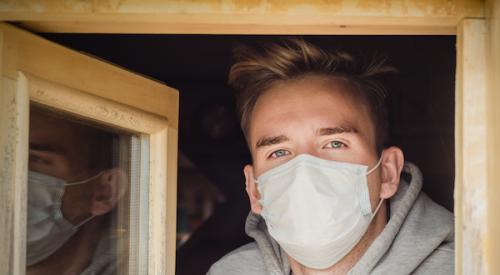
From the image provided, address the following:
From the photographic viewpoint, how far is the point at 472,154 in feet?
7.48

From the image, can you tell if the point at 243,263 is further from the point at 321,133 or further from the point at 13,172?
the point at 13,172

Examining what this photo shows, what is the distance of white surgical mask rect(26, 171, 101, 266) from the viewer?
259 cm

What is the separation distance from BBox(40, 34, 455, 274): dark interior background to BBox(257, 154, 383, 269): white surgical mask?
31.3 inches

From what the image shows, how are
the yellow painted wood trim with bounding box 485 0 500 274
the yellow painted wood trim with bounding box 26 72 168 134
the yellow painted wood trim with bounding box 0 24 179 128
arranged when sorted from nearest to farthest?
the yellow painted wood trim with bounding box 485 0 500 274, the yellow painted wood trim with bounding box 0 24 179 128, the yellow painted wood trim with bounding box 26 72 168 134

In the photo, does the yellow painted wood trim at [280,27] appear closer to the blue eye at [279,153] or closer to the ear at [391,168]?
the blue eye at [279,153]

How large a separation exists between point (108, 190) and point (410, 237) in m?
1.20

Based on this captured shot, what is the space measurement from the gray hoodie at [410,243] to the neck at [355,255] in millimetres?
57

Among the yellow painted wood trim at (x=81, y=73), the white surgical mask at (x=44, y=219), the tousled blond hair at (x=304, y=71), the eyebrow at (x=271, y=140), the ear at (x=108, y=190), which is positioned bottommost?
the white surgical mask at (x=44, y=219)

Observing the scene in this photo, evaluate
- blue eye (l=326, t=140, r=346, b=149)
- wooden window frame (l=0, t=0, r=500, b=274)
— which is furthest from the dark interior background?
wooden window frame (l=0, t=0, r=500, b=274)

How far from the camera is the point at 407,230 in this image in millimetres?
3230

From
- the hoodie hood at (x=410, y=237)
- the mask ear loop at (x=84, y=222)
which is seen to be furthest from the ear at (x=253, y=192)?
the mask ear loop at (x=84, y=222)

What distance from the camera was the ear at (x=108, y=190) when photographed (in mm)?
2981

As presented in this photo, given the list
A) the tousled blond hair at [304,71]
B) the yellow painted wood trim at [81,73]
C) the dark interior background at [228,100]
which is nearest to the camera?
the yellow painted wood trim at [81,73]

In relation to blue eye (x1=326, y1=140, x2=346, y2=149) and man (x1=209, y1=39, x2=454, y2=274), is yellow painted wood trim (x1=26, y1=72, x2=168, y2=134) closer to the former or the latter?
man (x1=209, y1=39, x2=454, y2=274)
